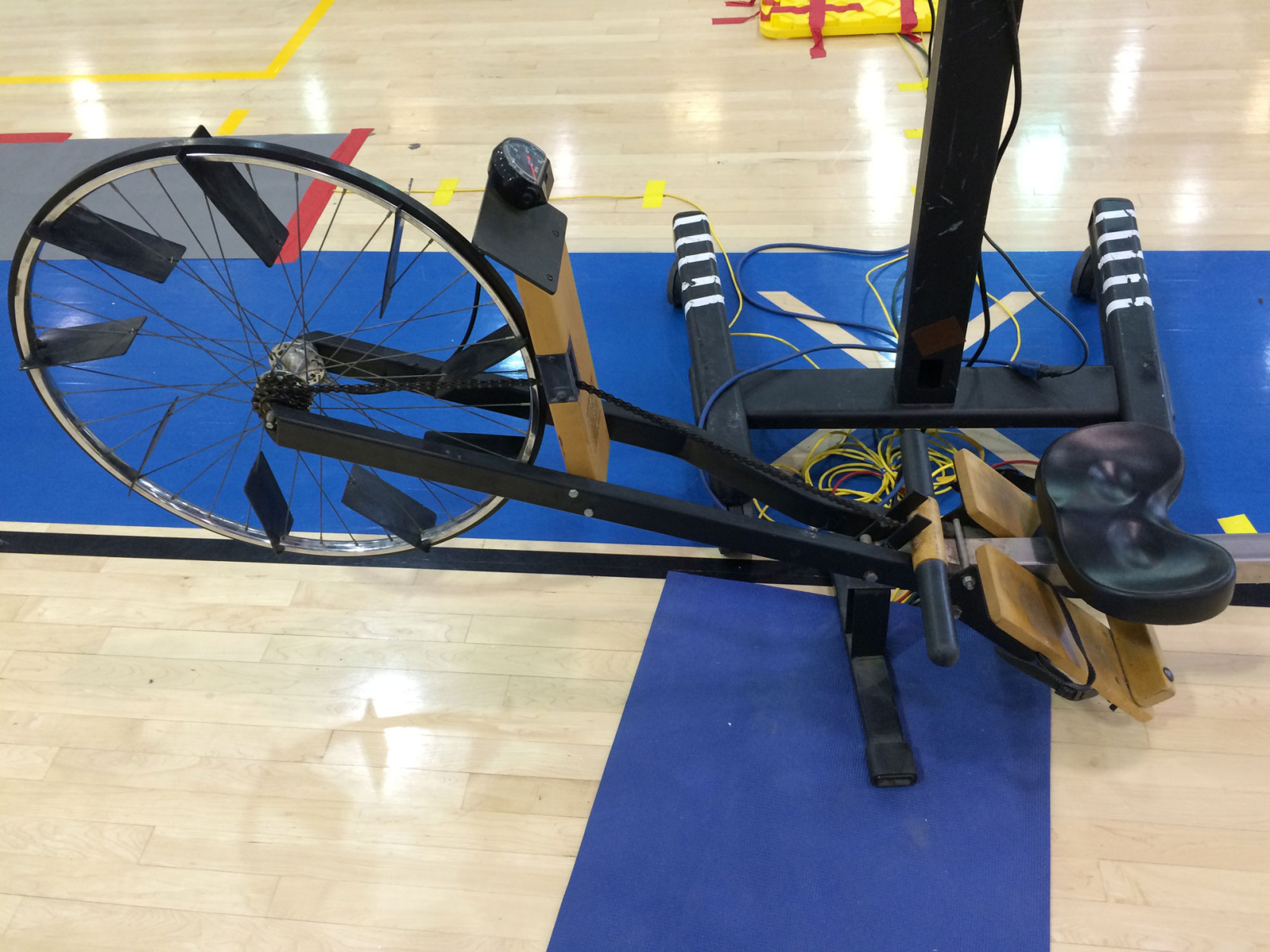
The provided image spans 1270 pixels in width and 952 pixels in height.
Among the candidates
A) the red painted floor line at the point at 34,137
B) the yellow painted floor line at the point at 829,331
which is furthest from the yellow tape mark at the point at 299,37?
the yellow painted floor line at the point at 829,331

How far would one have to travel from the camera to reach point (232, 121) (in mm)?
3572

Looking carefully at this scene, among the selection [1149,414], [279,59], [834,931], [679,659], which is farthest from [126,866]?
[279,59]

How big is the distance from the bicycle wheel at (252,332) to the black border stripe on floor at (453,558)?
0.08 metres

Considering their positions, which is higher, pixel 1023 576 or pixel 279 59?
pixel 279 59

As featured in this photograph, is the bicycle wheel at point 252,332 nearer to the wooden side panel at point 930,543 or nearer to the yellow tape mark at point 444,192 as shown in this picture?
the yellow tape mark at point 444,192

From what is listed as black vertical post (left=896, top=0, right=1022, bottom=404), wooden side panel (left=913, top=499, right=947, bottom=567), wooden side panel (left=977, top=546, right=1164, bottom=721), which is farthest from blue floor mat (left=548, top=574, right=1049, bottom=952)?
black vertical post (left=896, top=0, right=1022, bottom=404)

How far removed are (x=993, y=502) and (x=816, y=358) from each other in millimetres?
836

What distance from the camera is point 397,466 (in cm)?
166

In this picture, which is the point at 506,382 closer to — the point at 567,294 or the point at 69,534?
the point at 567,294

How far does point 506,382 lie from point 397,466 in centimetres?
24

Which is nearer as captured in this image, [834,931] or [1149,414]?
[834,931]

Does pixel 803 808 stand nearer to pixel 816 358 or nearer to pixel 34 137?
pixel 816 358

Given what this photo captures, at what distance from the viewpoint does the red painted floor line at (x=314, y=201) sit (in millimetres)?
2988

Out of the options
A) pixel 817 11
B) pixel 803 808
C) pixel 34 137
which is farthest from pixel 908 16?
pixel 34 137
